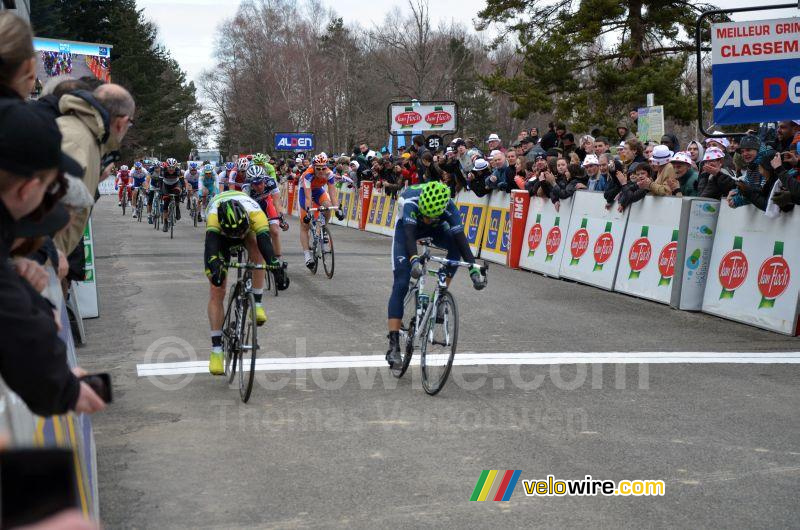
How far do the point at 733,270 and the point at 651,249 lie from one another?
1.68 meters

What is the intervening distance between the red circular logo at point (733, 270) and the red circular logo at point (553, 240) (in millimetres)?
4312

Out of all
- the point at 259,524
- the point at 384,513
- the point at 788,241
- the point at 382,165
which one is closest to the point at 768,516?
the point at 384,513

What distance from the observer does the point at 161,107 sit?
88625mm

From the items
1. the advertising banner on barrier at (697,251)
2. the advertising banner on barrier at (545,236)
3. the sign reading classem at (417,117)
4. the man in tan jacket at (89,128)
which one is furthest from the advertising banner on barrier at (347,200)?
the man in tan jacket at (89,128)

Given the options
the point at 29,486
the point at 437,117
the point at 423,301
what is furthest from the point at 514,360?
the point at 437,117

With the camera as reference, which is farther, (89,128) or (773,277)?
(773,277)

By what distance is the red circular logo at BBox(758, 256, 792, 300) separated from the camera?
37.2 ft

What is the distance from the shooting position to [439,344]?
7.95m

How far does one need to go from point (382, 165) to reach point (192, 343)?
17.4 meters

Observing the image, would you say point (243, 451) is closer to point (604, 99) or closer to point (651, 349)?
point (651, 349)

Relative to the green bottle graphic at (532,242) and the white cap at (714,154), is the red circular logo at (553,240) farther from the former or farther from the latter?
the white cap at (714,154)

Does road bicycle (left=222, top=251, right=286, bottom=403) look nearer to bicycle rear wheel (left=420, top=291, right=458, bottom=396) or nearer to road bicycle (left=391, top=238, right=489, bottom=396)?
road bicycle (left=391, top=238, right=489, bottom=396)

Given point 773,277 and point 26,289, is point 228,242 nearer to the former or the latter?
point 26,289

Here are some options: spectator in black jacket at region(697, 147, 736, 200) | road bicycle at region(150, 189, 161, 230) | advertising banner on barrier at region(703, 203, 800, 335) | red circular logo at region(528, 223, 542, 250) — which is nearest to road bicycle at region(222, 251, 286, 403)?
advertising banner on barrier at region(703, 203, 800, 335)
